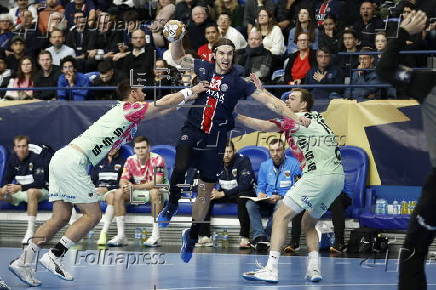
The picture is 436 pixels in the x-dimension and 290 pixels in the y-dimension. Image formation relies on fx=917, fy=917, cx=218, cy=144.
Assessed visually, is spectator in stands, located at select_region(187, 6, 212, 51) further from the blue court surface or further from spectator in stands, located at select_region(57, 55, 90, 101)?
the blue court surface

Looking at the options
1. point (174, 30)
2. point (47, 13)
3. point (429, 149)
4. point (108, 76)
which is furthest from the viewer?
point (47, 13)

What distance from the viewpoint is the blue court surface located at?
1102cm

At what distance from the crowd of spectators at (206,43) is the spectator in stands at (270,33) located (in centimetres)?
2

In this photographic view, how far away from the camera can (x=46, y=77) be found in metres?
18.4

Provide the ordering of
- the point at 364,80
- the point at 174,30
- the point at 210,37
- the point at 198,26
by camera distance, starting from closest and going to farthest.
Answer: the point at 174,30 → the point at 364,80 → the point at 210,37 → the point at 198,26

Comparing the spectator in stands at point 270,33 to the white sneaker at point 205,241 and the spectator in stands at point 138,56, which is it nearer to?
the spectator in stands at point 138,56

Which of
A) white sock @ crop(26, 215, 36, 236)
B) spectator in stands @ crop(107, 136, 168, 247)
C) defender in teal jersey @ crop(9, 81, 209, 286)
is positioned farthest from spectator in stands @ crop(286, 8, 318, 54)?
defender in teal jersey @ crop(9, 81, 209, 286)

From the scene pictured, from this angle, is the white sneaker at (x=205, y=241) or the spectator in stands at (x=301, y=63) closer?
the white sneaker at (x=205, y=241)

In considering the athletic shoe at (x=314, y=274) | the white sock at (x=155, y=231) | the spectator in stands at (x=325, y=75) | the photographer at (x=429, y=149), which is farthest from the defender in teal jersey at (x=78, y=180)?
the spectator in stands at (x=325, y=75)

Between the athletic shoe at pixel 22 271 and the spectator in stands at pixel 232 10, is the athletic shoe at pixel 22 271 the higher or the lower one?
the lower one

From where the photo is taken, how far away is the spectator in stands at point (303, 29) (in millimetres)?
17133

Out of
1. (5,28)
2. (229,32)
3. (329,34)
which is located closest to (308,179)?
(329,34)

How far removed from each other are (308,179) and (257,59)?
6048mm

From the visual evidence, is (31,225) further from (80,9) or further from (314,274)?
(314,274)
